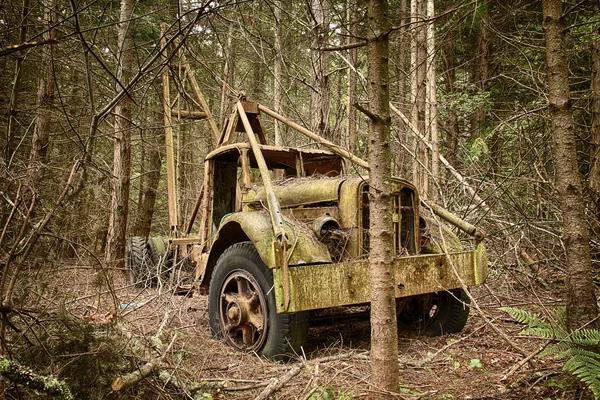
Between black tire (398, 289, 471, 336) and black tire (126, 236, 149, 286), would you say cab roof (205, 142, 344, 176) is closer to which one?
black tire (398, 289, 471, 336)

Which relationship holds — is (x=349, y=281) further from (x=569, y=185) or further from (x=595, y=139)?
(x=595, y=139)

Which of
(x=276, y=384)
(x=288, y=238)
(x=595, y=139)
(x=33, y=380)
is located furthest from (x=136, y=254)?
(x=595, y=139)

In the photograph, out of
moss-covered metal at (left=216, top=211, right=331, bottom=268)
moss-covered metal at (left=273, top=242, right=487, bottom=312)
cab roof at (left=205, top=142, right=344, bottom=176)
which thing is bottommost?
moss-covered metal at (left=273, top=242, right=487, bottom=312)

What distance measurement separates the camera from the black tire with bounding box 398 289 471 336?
4.91 meters

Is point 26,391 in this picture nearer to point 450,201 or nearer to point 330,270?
point 330,270

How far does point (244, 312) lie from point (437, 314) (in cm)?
212

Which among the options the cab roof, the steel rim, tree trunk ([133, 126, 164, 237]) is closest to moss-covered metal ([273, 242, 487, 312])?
the steel rim

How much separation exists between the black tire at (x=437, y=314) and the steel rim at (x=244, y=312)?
1.77 m

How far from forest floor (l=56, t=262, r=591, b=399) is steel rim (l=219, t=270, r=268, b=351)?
0.15 metres

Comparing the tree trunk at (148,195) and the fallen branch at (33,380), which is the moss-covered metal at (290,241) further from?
the tree trunk at (148,195)

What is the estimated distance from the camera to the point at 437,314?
16.6 feet

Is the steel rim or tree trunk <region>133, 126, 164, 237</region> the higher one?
tree trunk <region>133, 126, 164, 237</region>

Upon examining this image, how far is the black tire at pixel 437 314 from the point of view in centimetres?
491

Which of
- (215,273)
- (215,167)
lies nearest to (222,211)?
(215,167)
